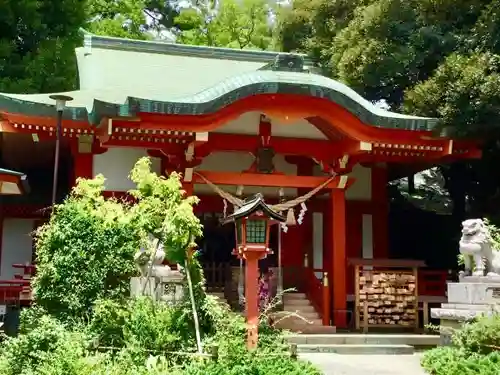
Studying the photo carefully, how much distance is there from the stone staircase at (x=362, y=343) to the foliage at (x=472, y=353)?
1769 millimetres

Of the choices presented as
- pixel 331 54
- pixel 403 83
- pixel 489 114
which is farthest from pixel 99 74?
pixel 489 114

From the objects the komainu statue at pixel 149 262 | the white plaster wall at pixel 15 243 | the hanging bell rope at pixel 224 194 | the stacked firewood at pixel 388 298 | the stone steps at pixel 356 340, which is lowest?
the stone steps at pixel 356 340

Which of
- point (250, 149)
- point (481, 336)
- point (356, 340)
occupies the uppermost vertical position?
point (250, 149)

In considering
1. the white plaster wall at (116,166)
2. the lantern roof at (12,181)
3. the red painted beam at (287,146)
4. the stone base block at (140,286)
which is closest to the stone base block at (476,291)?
the red painted beam at (287,146)

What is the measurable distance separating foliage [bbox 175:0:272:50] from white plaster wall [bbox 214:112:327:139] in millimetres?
18199

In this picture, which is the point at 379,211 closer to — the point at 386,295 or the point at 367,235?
the point at 367,235

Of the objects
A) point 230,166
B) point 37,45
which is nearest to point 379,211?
point 230,166

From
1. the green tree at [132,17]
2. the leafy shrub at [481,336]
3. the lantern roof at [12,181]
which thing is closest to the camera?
the leafy shrub at [481,336]

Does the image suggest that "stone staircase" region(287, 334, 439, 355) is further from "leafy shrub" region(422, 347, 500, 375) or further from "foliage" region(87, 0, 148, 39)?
"foliage" region(87, 0, 148, 39)

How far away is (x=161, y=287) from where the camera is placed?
9891mm

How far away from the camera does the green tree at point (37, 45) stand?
19891 mm

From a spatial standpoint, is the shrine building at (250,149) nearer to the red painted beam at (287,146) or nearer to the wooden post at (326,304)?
the red painted beam at (287,146)

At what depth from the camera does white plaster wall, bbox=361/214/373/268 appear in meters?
15.7

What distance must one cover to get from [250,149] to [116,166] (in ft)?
9.08
